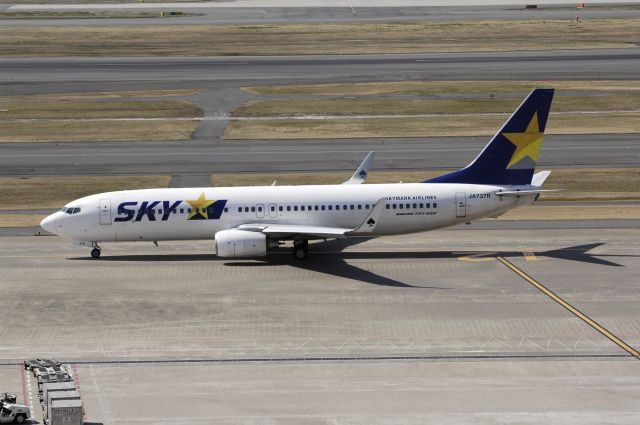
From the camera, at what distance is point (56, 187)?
247ft

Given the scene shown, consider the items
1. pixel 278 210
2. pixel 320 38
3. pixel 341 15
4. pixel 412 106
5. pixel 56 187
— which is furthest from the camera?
pixel 341 15

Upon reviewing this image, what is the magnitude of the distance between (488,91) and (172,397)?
74737 mm

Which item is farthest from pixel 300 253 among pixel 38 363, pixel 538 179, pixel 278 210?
pixel 38 363

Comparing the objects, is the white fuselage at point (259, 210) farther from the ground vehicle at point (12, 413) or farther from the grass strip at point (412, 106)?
the grass strip at point (412, 106)

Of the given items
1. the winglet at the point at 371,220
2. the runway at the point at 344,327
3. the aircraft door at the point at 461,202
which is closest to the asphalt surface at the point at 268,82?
the runway at the point at 344,327

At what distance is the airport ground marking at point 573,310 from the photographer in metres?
43.7

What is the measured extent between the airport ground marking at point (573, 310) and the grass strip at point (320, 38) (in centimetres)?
7788

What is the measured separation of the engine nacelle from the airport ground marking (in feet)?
43.3

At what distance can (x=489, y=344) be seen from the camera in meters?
44.1

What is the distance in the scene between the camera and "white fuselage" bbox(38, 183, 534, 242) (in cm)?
5822

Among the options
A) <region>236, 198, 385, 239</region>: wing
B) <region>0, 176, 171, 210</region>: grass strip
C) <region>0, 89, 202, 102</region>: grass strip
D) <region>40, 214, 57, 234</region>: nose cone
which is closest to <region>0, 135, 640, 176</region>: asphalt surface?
<region>0, 176, 171, 210</region>: grass strip

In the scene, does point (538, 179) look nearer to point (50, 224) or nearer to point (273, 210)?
point (273, 210)

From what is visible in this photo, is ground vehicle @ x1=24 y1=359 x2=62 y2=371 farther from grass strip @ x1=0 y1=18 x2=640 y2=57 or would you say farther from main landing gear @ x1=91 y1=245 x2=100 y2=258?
grass strip @ x1=0 y1=18 x2=640 y2=57

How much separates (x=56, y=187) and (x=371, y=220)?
29.3 m
